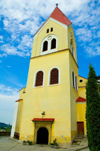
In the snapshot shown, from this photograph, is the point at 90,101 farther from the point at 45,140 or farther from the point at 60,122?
the point at 45,140

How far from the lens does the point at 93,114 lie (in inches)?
301

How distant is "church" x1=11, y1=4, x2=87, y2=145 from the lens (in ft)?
36.9

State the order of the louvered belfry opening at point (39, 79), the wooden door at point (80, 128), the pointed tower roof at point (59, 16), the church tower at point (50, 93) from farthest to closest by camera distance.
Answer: the pointed tower roof at point (59, 16)
the louvered belfry opening at point (39, 79)
the wooden door at point (80, 128)
the church tower at point (50, 93)

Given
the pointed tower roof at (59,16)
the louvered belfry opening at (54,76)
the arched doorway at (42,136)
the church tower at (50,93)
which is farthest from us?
the pointed tower roof at (59,16)

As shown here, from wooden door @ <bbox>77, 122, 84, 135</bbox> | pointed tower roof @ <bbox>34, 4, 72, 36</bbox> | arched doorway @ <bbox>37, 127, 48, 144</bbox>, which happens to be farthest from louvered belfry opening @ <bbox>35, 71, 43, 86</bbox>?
pointed tower roof @ <bbox>34, 4, 72, 36</bbox>

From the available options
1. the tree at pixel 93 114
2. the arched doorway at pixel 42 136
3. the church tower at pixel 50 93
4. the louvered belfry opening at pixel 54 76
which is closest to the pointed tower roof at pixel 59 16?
the church tower at pixel 50 93

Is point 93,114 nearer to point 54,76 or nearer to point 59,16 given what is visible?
point 54,76

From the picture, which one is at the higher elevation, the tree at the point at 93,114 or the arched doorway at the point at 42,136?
the tree at the point at 93,114

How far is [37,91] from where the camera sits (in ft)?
44.6

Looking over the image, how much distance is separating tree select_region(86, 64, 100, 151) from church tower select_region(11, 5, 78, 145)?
330 cm

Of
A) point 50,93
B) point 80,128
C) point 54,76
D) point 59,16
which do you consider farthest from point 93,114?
point 59,16

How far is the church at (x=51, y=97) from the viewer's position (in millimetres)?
11242

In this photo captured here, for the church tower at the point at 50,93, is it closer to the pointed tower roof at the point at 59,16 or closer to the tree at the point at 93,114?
the pointed tower roof at the point at 59,16

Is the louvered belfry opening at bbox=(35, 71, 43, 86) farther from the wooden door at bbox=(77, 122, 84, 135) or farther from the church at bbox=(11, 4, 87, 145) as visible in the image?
the wooden door at bbox=(77, 122, 84, 135)
